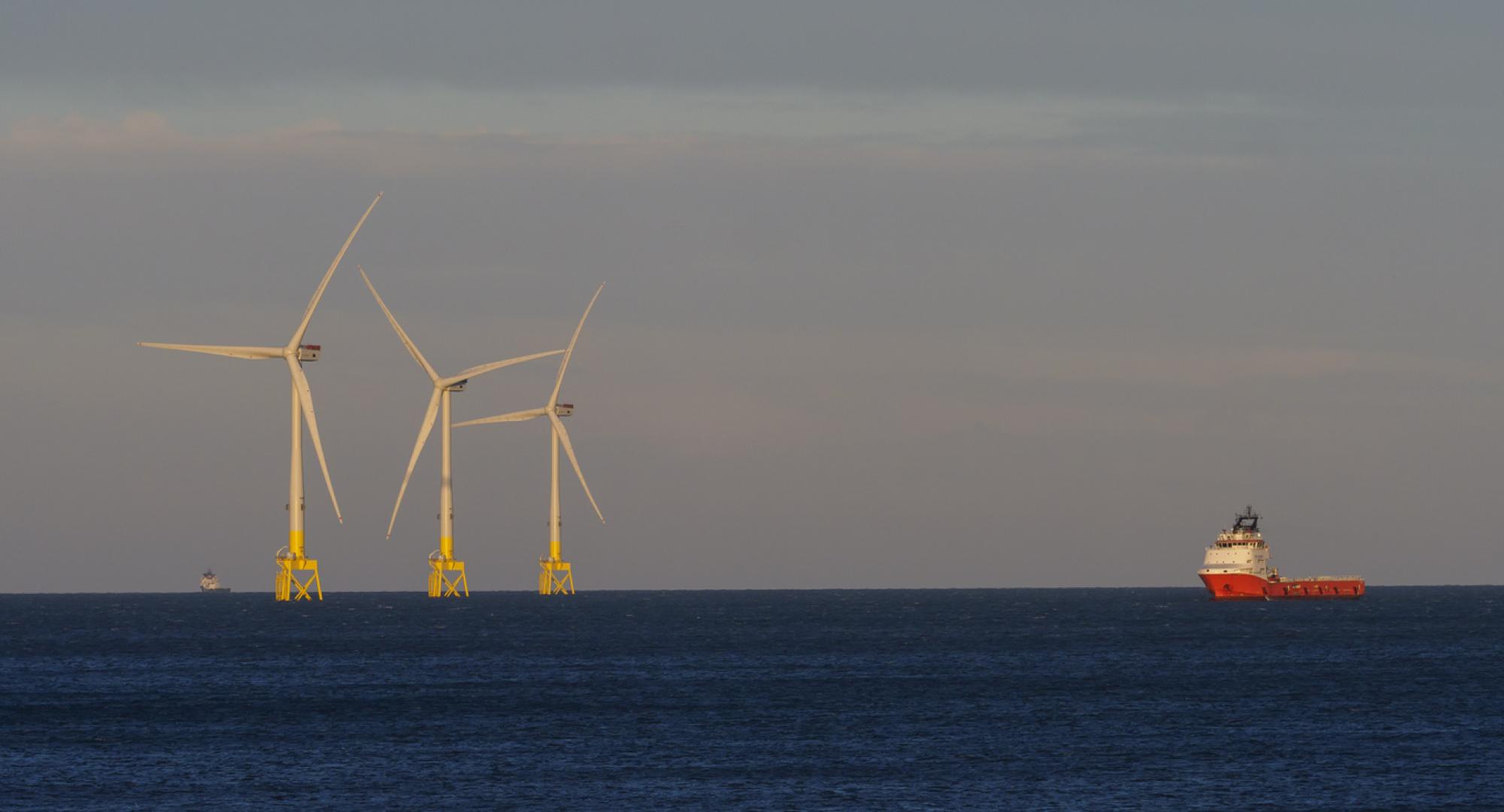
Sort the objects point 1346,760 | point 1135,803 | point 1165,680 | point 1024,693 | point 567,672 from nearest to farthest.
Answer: point 1135,803 < point 1346,760 < point 1024,693 < point 1165,680 < point 567,672

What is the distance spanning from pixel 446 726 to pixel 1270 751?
48.8 metres

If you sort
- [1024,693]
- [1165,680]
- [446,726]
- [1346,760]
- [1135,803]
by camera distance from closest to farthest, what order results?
[1135,803] < [1346,760] < [446,726] < [1024,693] < [1165,680]

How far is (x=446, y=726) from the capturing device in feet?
399

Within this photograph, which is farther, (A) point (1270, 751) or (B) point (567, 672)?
(B) point (567, 672)

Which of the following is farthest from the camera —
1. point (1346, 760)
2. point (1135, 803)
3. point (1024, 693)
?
point (1024, 693)

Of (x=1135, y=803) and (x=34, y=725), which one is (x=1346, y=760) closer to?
(x=1135, y=803)

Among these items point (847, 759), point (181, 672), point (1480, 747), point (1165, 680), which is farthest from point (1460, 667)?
point (181, 672)

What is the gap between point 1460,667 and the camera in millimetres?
173625

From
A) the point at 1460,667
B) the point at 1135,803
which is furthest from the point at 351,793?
the point at 1460,667

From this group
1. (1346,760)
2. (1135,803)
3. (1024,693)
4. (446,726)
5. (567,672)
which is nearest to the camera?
(1135,803)

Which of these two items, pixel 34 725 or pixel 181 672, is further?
pixel 181 672

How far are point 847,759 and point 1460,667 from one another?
90483 millimetres

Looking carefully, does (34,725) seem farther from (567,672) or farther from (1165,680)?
(1165,680)

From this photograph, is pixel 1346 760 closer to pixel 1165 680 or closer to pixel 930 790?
pixel 930 790
